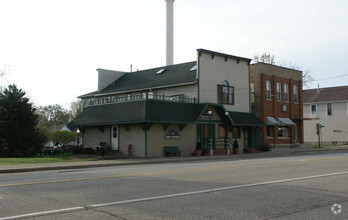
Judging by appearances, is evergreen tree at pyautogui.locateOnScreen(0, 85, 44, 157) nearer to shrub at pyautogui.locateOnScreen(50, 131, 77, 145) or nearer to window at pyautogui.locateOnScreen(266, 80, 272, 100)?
window at pyautogui.locateOnScreen(266, 80, 272, 100)

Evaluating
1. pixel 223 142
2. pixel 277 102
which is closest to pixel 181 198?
pixel 223 142

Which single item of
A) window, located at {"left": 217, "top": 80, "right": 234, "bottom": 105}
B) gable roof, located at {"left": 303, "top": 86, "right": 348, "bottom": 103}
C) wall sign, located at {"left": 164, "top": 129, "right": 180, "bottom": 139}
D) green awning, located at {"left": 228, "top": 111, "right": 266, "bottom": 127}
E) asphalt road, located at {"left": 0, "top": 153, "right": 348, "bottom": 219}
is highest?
gable roof, located at {"left": 303, "top": 86, "right": 348, "bottom": 103}

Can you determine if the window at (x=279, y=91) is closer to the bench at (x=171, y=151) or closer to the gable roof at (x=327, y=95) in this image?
the bench at (x=171, y=151)

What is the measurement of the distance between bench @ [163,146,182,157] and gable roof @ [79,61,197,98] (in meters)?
5.90

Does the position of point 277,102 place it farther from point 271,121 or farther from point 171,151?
point 171,151

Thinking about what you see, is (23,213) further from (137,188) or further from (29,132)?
(29,132)

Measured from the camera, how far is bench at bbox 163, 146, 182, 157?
28.3m

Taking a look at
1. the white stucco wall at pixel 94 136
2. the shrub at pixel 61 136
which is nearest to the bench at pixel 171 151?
the white stucco wall at pixel 94 136

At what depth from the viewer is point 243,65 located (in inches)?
1419

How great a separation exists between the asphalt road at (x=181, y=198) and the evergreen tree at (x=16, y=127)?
18679mm

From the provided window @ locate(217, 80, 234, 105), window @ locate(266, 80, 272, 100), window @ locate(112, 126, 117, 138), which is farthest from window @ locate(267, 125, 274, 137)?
window @ locate(112, 126, 117, 138)

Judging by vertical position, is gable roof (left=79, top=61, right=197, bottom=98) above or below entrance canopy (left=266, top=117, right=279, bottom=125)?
above

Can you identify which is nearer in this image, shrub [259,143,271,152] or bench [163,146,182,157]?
bench [163,146,182,157]

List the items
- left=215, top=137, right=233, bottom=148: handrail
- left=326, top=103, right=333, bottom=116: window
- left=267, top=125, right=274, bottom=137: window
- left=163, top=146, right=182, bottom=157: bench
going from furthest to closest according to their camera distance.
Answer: left=326, top=103, right=333, bottom=116: window, left=267, top=125, right=274, bottom=137: window, left=215, top=137, right=233, bottom=148: handrail, left=163, top=146, right=182, bottom=157: bench
